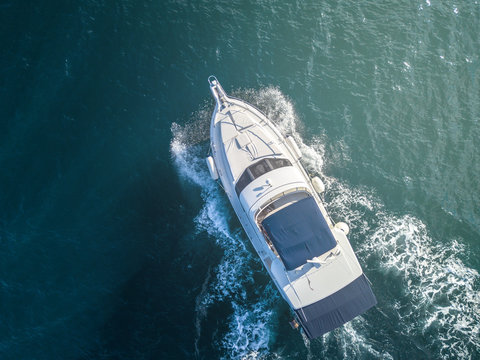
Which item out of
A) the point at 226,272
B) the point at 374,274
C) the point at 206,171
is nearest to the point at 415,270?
the point at 374,274

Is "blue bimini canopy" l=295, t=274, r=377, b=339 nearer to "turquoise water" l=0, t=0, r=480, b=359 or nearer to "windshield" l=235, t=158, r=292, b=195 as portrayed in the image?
"turquoise water" l=0, t=0, r=480, b=359

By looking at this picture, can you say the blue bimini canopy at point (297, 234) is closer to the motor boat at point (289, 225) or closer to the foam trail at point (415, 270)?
the motor boat at point (289, 225)

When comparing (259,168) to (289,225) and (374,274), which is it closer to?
(289,225)

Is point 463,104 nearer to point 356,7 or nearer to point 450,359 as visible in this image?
point 356,7

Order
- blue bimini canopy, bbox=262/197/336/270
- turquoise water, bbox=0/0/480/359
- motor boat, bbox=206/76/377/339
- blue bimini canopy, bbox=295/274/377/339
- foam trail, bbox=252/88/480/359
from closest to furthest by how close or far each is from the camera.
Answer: blue bimini canopy, bbox=295/274/377/339 < motor boat, bbox=206/76/377/339 < blue bimini canopy, bbox=262/197/336/270 < foam trail, bbox=252/88/480/359 < turquoise water, bbox=0/0/480/359

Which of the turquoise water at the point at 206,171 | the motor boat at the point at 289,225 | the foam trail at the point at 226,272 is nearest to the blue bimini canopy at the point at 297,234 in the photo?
the motor boat at the point at 289,225

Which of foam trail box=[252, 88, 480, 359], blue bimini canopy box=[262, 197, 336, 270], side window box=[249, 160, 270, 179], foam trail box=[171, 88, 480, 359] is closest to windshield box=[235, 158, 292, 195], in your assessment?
side window box=[249, 160, 270, 179]

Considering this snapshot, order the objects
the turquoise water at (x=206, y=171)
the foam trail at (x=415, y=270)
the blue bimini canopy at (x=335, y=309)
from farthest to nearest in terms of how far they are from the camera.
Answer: the turquoise water at (x=206, y=171) < the foam trail at (x=415, y=270) < the blue bimini canopy at (x=335, y=309)
